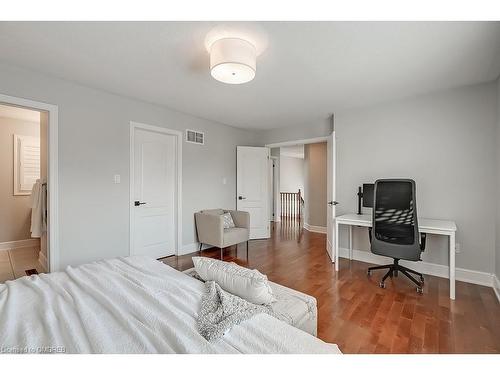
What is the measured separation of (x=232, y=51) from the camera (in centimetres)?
183

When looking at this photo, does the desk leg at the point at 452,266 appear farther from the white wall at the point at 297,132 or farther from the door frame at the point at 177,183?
the door frame at the point at 177,183

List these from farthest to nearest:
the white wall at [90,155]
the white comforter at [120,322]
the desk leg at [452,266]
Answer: the white wall at [90,155] → the desk leg at [452,266] → the white comforter at [120,322]

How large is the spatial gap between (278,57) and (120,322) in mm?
2308

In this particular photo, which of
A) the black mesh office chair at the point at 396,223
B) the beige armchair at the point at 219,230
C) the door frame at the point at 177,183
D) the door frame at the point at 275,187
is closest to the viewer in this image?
the black mesh office chair at the point at 396,223

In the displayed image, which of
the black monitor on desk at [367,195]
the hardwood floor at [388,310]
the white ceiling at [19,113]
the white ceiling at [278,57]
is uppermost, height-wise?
the white ceiling at [19,113]

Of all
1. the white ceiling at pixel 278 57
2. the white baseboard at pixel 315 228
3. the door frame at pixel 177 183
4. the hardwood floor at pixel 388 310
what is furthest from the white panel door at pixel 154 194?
the white baseboard at pixel 315 228

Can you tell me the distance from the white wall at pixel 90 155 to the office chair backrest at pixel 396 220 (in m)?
3.23

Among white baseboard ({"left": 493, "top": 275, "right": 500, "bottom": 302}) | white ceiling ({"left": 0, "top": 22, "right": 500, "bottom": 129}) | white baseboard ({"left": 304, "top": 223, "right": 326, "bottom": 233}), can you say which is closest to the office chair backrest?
white baseboard ({"left": 493, "top": 275, "right": 500, "bottom": 302})

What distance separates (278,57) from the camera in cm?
219

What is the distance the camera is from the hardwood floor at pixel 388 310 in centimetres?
174

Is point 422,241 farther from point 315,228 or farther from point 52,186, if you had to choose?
point 52,186

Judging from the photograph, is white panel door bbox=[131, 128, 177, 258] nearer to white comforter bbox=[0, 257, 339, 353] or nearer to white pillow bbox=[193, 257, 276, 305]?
white comforter bbox=[0, 257, 339, 353]

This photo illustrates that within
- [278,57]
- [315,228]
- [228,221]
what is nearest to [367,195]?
[228,221]

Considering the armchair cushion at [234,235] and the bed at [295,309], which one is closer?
the bed at [295,309]
